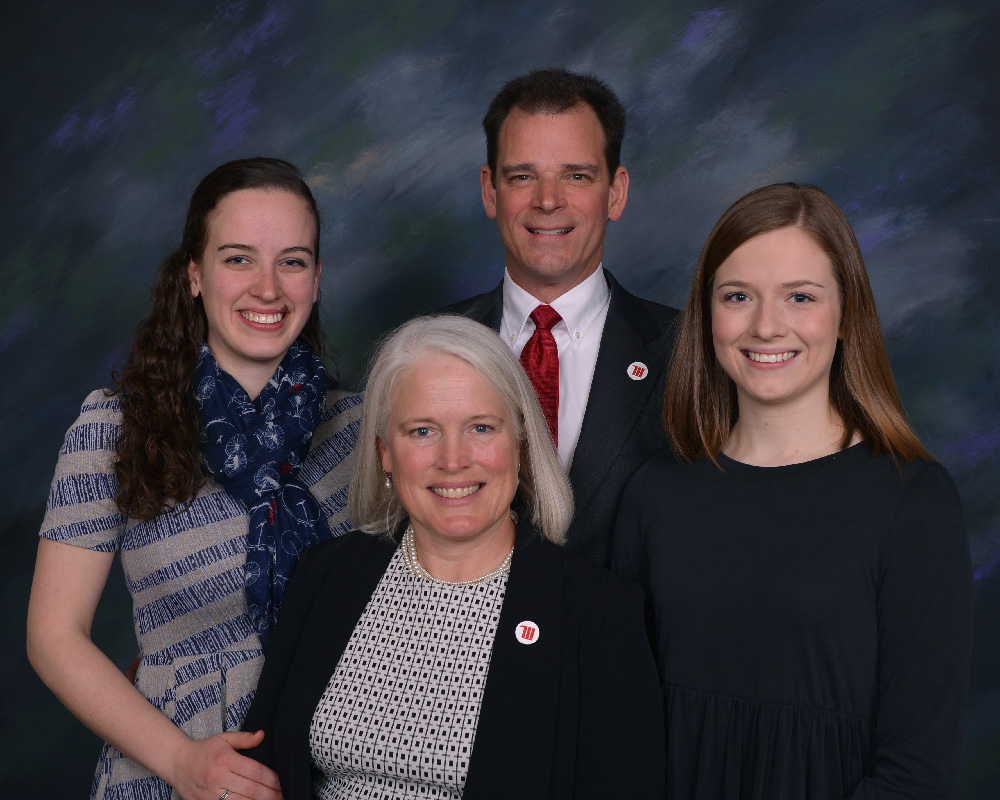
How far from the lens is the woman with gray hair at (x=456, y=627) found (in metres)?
2.33

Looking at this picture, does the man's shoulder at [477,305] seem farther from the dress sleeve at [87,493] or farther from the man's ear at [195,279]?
the dress sleeve at [87,493]

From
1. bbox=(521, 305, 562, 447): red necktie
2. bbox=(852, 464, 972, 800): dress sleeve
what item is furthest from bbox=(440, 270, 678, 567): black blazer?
bbox=(852, 464, 972, 800): dress sleeve

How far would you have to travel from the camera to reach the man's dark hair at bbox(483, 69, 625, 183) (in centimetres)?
329

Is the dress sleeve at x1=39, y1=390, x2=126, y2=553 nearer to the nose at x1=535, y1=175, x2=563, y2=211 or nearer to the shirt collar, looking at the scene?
the shirt collar

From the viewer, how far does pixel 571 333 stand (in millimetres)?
3266

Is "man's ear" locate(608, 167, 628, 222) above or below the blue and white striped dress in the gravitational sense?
above

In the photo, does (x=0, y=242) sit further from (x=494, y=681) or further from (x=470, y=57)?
(x=494, y=681)

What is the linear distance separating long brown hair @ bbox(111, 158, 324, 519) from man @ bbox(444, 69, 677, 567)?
2.12 feet

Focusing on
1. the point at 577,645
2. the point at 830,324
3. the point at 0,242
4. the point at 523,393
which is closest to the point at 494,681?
the point at 577,645

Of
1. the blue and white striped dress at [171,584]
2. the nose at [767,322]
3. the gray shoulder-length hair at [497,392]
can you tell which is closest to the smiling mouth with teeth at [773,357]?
the nose at [767,322]

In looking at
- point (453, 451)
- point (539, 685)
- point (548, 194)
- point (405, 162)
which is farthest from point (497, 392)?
point (405, 162)

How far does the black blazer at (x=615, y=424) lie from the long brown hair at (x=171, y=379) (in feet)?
2.97

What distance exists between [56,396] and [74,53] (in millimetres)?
1383

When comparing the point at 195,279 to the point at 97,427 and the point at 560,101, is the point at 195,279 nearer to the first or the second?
the point at 97,427
